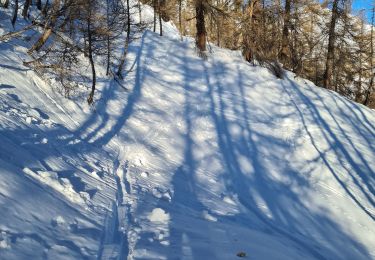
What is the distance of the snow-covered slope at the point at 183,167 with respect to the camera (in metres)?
5.74

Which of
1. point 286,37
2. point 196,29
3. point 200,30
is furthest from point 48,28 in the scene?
point 286,37

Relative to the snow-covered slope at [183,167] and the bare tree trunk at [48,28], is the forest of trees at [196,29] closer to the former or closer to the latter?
the bare tree trunk at [48,28]

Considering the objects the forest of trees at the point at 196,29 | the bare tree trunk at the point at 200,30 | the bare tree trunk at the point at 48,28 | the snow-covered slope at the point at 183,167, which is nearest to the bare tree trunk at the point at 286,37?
the forest of trees at the point at 196,29

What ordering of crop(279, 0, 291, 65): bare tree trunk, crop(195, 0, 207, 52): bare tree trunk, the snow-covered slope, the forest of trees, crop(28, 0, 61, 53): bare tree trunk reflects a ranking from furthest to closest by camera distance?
crop(279, 0, 291, 65): bare tree trunk < crop(195, 0, 207, 52): bare tree trunk < the forest of trees < crop(28, 0, 61, 53): bare tree trunk < the snow-covered slope

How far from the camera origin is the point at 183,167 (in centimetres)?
1020

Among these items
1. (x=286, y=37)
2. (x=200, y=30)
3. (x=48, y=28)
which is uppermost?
(x=200, y=30)

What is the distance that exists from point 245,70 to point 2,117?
440 inches


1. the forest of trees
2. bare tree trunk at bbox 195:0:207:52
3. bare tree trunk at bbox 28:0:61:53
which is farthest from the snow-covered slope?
bare tree trunk at bbox 195:0:207:52

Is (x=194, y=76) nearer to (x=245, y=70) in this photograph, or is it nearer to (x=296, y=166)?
(x=245, y=70)

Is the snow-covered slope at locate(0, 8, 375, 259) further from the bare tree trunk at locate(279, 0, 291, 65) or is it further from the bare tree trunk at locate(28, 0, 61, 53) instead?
the bare tree trunk at locate(279, 0, 291, 65)

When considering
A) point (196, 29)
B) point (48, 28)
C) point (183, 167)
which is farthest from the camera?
point (196, 29)

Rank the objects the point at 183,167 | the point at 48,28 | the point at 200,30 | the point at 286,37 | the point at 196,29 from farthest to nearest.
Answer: the point at 196,29 → the point at 286,37 → the point at 200,30 → the point at 48,28 → the point at 183,167

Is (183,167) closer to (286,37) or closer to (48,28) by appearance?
(48,28)

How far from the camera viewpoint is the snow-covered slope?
574cm
